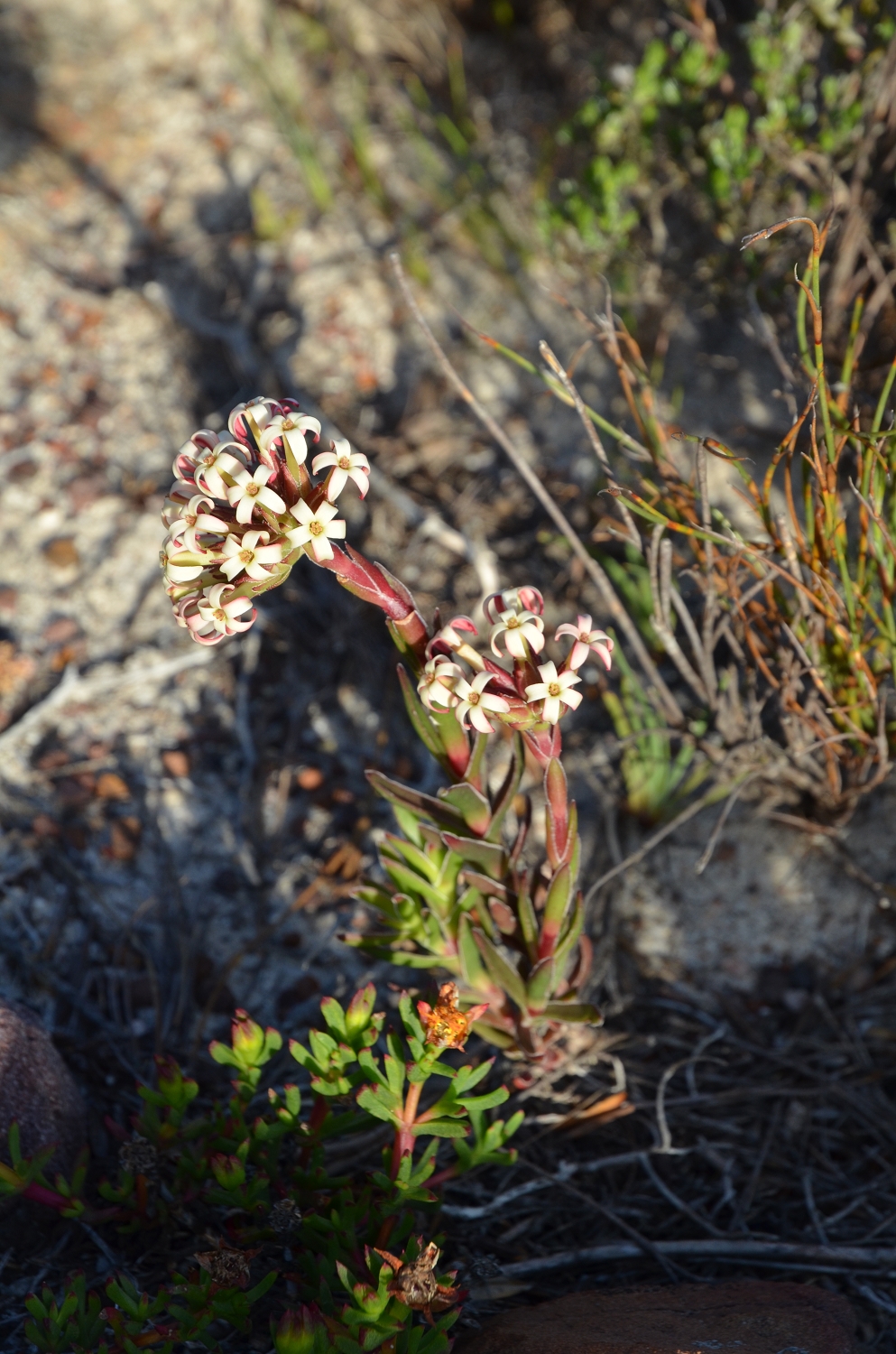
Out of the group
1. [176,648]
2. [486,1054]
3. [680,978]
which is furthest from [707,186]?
[486,1054]

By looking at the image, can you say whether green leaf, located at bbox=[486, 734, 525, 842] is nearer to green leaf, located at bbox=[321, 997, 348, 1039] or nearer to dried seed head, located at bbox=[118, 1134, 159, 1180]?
green leaf, located at bbox=[321, 997, 348, 1039]

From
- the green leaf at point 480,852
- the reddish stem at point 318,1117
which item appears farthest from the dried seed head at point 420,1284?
the green leaf at point 480,852

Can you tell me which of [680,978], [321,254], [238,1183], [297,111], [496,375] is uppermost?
[297,111]

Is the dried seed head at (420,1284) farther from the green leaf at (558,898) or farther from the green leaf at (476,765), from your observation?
the green leaf at (476,765)

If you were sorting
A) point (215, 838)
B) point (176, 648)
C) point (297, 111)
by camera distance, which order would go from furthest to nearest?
point (297, 111)
point (176, 648)
point (215, 838)

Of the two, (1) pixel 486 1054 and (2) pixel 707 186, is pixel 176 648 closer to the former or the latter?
(1) pixel 486 1054

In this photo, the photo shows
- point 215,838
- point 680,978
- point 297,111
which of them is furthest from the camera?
point 297,111
